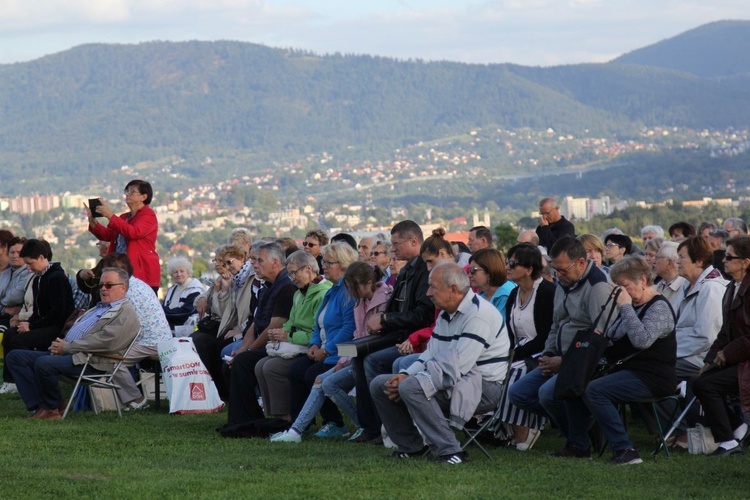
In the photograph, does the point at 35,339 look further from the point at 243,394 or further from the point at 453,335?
the point at 453,335

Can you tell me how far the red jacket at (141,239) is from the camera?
36.4ft

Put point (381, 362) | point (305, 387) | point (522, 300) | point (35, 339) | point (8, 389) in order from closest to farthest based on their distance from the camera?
point (522, 300)
point (381, 362)
point (305, 387)
point (35, 339)
point (8, 389)

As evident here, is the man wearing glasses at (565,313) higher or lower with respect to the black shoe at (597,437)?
higher

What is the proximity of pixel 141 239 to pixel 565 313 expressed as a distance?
17.2ft

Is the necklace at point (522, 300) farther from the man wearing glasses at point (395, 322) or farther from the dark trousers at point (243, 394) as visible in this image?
the dark trousers at point (243, 394)

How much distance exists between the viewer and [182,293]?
40.3ft

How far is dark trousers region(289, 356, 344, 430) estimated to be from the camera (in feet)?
28.7

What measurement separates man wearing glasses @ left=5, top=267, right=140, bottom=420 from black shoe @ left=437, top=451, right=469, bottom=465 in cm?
383

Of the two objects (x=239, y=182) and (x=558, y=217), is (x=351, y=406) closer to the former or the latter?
(x=558, y=217)

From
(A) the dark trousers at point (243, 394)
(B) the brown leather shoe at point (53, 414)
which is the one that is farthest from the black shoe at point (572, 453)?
(B) the brown leather shoe at point (53, 414)

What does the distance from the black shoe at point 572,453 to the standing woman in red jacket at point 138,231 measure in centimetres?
525

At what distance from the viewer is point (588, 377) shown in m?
6.99

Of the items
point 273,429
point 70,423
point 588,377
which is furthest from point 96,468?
point 588,377

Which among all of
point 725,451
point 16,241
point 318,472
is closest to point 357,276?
point 318,472
